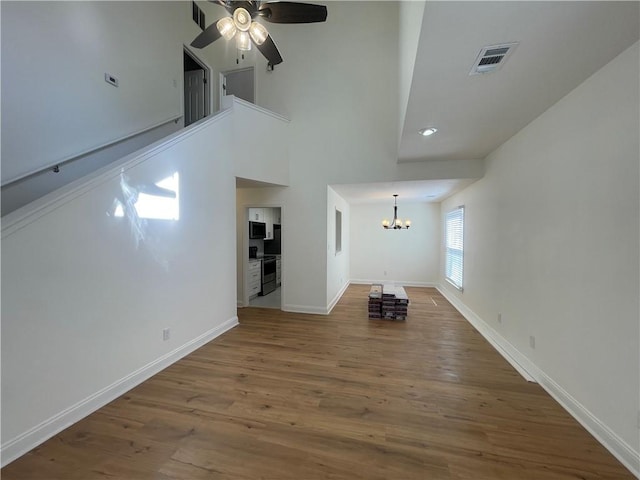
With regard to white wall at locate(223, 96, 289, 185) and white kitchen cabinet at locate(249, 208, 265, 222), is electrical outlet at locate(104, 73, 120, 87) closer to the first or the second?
white wall at locate(223, 96, 289, 185)

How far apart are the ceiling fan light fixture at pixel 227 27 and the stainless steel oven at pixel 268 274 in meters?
4.38

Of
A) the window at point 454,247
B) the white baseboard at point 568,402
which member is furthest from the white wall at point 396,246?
the white baseboard at point 568,402

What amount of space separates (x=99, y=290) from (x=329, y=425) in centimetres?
217

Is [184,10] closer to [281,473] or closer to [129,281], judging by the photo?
[129,281]

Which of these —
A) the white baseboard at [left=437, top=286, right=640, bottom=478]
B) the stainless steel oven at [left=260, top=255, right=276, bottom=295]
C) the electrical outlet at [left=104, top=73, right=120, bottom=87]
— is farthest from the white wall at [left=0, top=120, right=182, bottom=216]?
the white baseboard at [left=437, top=286, right=640, bottom=478]

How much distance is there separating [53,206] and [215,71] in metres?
5.16

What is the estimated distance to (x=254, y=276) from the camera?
588cm

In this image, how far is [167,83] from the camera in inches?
172

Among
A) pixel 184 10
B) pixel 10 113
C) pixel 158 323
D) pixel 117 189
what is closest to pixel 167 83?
pixel 184 10

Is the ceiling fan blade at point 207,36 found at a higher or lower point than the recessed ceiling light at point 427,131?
higher

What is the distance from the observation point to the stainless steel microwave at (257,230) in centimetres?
593

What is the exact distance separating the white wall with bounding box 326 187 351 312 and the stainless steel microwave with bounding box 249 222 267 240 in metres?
1.92

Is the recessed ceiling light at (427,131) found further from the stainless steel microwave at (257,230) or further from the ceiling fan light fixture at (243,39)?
the stainless steel microwave at (257,230)

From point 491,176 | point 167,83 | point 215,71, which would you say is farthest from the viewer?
point 215,71
